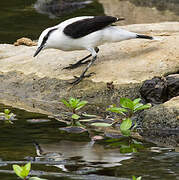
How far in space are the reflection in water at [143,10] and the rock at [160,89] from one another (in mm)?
6082

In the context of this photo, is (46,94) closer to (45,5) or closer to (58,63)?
(58,63)

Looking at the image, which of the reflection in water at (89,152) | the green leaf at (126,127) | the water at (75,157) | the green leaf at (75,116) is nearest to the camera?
the water at (75,157)

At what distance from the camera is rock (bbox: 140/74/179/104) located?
22.1ft

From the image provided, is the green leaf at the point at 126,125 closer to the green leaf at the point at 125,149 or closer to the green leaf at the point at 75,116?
the green leaf at the point at 125,149

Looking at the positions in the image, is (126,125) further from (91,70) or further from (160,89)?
(91,70)

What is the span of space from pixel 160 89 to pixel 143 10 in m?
8.11

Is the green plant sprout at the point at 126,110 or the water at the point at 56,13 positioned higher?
the green plant sprout at the point at 126,110

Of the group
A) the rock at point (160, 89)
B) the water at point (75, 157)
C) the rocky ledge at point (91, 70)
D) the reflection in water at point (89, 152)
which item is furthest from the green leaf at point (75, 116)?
the rock at point (160, 89)

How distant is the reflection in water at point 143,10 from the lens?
43.7 ft

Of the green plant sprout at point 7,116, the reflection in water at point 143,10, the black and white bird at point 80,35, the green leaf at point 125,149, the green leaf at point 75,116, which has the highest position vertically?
the black and white bird at point 80,35

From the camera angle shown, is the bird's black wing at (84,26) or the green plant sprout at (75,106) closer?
the green plant sprout at (75,106)

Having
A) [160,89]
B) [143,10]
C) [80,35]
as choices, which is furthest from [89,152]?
[143,10]

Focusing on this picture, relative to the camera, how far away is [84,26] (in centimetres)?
762

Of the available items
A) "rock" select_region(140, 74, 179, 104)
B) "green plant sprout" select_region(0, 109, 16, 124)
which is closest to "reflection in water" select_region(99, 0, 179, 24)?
"rock" select_region(140, 74, 179, 104)
